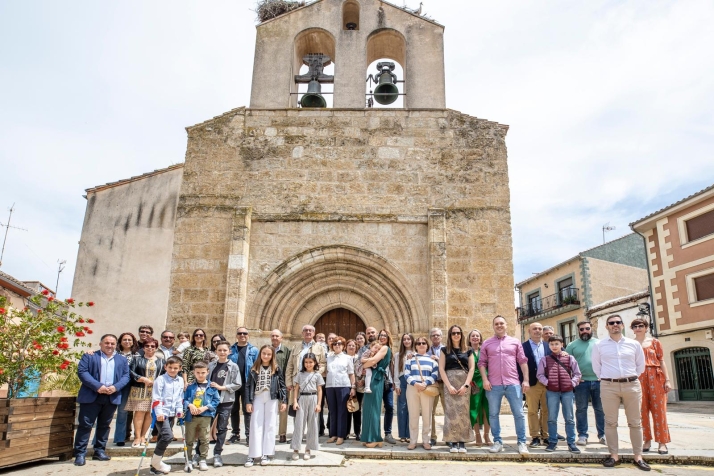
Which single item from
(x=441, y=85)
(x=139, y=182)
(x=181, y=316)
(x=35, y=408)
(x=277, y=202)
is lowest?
(x=35, y=408)

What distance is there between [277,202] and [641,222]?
14.8 metres

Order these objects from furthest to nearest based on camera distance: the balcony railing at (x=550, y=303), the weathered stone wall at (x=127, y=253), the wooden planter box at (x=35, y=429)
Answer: the balcony railing at (x=550, y=303), the weathered stone wall at (x=127, y=253), the wooden planter box at (x=35, y=429)

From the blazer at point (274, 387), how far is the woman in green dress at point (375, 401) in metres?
0.99

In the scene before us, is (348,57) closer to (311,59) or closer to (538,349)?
(311,59)

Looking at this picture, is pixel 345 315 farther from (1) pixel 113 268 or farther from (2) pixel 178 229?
(1) pixel 113 268

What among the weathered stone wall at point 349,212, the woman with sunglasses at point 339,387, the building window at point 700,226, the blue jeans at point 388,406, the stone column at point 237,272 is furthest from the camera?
the building window at point 700,226

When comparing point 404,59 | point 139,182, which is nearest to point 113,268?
point 139,182

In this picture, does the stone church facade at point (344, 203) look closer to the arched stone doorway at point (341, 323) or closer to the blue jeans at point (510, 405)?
the arched stone doorway at point (341, 323)

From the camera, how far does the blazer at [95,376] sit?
223 inches

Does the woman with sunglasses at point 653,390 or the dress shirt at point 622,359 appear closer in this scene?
the dress shirt at point 622,359

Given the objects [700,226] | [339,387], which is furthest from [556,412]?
[700,226]

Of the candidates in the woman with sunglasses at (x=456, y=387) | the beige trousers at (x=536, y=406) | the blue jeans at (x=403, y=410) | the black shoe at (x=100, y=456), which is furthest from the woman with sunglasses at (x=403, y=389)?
the black shoe at (x=100, y=456)

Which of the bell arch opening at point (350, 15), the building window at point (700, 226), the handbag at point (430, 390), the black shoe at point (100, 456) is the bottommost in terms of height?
the black shoe at point (100, 456)

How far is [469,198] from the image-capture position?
9.30m
